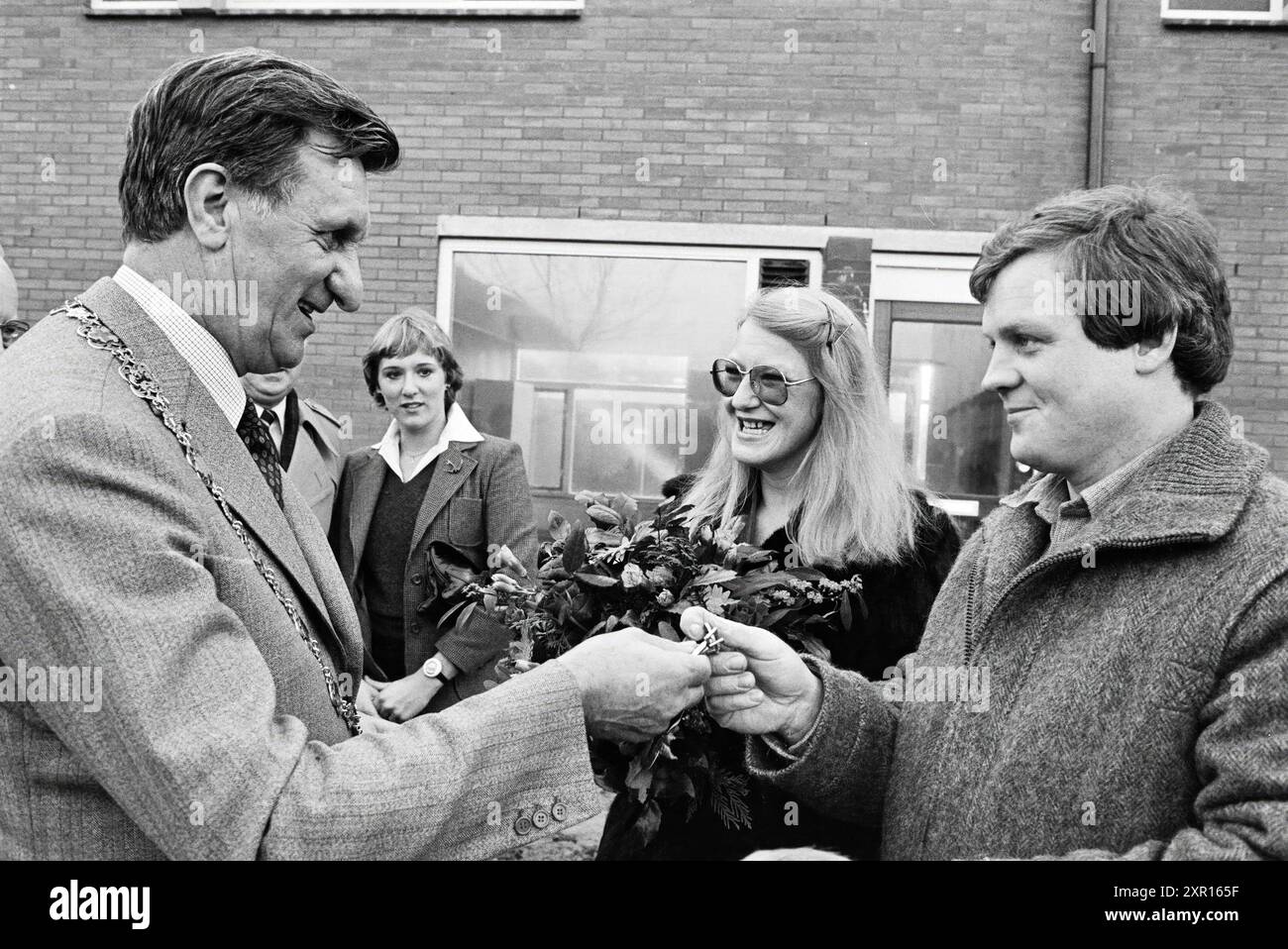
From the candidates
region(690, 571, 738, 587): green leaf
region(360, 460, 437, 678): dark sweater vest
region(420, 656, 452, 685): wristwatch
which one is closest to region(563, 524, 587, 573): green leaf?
region(690, 571, 738, 587): green leaf

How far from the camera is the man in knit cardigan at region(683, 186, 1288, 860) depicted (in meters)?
1.80

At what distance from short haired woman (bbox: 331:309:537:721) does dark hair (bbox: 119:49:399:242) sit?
2.43 m

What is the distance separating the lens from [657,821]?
2.49 metres

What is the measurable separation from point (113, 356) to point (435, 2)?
6862 millimetres

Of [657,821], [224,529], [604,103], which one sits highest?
[604,103]

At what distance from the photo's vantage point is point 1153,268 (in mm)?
2070

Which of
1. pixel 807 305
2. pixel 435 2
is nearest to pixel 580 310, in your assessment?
pixel 435 2

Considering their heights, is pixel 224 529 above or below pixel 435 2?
below

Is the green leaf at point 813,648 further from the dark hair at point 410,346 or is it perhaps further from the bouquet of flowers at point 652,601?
the dark hair at point 410,346

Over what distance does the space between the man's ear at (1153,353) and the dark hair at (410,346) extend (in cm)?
336

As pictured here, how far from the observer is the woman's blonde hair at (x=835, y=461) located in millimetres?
3297

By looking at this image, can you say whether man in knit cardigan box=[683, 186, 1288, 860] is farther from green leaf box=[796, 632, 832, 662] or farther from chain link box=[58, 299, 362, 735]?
chain link box=[58, 299, 362, 735]

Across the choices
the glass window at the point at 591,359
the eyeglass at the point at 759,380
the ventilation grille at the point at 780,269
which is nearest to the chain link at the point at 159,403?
the eyeglass at the point at 759,380

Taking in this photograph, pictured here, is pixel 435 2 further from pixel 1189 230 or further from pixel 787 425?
pixel 1189 230
